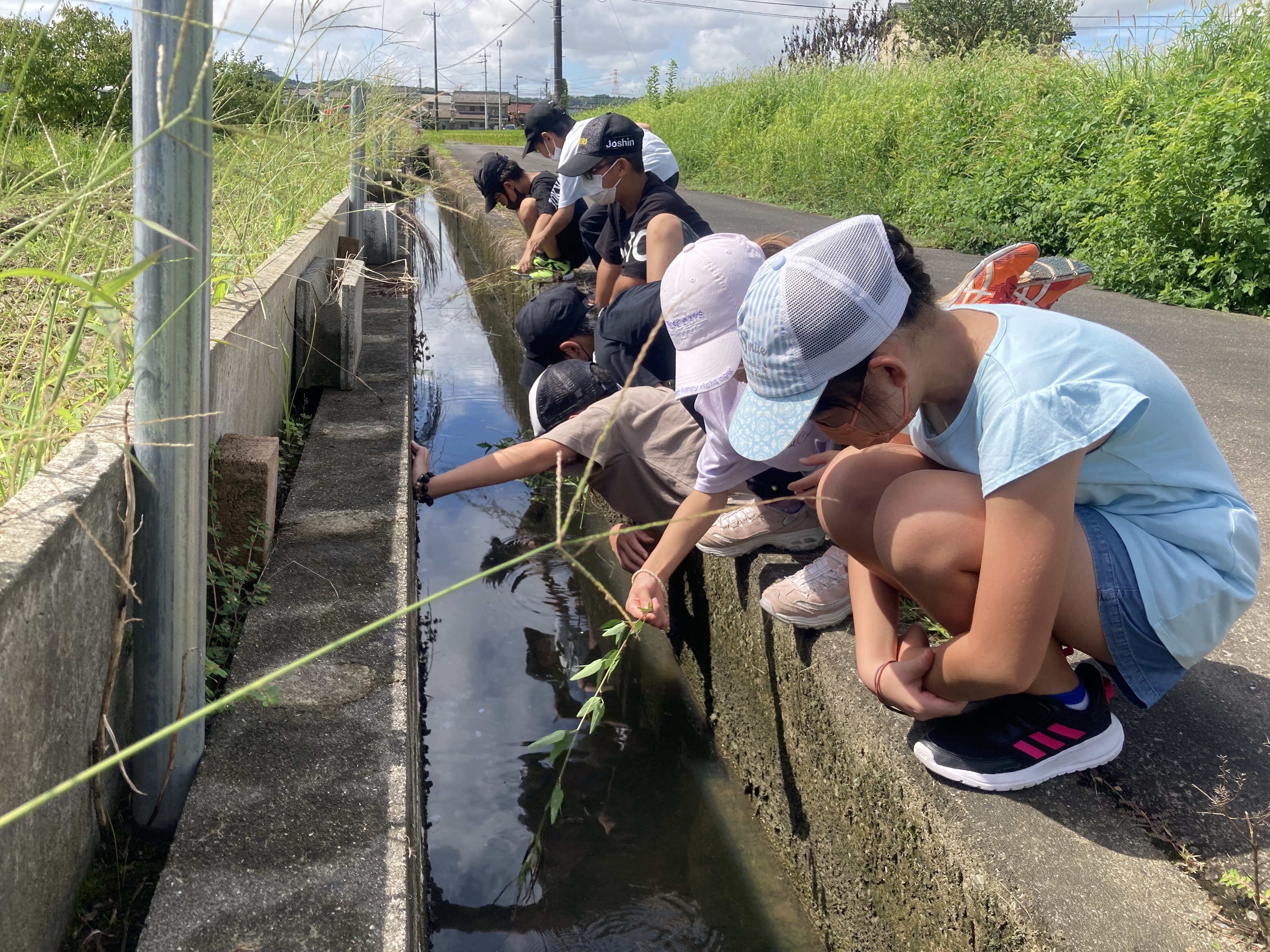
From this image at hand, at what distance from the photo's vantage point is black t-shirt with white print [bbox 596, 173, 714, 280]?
11.7 feet

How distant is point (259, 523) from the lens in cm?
219

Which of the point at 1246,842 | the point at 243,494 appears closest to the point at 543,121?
the point at 243,494

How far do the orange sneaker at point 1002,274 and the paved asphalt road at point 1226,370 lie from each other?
83cm

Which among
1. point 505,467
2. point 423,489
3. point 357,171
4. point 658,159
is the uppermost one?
point 357,171

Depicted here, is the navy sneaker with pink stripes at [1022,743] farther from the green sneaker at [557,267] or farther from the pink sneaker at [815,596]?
the green sneaker at [557,267]

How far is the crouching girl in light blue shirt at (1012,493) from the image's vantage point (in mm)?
1334

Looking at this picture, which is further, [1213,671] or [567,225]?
[567,225]

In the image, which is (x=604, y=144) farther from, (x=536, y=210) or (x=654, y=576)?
(x=536, y=210)

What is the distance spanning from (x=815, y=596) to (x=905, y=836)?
1.69 feet

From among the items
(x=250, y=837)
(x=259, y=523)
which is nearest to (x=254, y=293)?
(x=259, y=523)

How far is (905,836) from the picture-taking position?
1459 millimetres

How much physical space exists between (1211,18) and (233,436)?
670cm

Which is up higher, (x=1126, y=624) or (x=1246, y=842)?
(x=1126, y=624)

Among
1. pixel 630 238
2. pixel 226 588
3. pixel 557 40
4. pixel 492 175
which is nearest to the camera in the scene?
pixel 226 588
